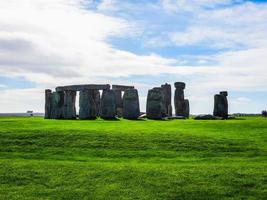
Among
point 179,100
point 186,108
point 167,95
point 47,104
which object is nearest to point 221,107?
point 179,100

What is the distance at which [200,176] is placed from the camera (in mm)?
21328

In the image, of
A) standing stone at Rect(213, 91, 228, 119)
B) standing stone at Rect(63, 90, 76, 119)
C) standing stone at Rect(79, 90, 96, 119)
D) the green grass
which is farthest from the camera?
standing stone at Rect(213, 91, 228, 119)

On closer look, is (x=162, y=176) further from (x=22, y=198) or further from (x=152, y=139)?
(x=152, y=139)

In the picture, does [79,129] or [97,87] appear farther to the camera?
[97,87]

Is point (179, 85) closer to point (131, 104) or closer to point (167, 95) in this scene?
point (167, 95)

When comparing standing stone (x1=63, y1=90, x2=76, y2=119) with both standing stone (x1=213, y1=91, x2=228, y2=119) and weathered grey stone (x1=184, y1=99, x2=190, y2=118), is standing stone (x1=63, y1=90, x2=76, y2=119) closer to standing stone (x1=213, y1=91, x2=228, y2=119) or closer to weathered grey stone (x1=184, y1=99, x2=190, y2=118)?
standing stone (x1=213, y1=91, x2=228, y2=119)

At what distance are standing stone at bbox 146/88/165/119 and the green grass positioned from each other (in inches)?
631

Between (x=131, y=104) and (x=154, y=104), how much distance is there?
2.40 m

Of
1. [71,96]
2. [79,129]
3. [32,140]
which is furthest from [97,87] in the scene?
[32,140]

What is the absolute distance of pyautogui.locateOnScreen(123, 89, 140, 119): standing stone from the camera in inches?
1998

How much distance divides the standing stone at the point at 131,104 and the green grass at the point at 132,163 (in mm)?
16628

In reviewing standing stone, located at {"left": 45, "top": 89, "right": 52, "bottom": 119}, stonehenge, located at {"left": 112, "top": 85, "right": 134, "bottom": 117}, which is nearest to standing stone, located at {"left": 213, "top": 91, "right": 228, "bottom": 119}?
stonehenge, located at {"left": 112, "top": 85, "right": 134, "bottom": 117}

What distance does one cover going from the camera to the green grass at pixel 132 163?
19.7 m

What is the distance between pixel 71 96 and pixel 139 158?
96.4ft
